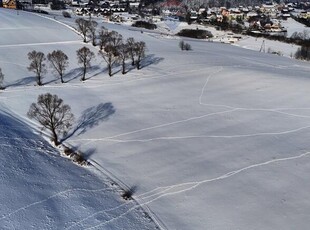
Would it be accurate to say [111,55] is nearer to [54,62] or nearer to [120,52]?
[120,52]

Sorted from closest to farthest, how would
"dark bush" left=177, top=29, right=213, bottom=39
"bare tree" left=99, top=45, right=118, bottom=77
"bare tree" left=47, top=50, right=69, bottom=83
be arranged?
"bare tree" left=47, top=50, right=69, bottom=83
"bare tree" left=99, top=45, right=118, bottom=77
"dark bush" left=177, top=29, right=213, bottom=39

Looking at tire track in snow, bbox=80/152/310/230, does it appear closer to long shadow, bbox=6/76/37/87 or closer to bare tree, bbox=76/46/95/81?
bare tree, bbox=76/46/95/81

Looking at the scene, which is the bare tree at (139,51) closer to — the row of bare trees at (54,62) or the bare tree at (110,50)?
the bare tree at (110,50)

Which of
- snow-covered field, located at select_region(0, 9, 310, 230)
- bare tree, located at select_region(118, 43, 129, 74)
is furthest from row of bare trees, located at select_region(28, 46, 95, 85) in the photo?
bare tree, located at select_region(118, 43, 129, 74)

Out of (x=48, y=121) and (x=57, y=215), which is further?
(x=48, y=121)

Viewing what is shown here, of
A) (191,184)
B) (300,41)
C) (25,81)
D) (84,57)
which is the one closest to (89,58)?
(84,57)

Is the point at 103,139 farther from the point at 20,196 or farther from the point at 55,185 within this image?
the point at 20,196

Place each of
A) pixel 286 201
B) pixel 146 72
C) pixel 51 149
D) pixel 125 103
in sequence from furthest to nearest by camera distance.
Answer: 1. pixel 146 72
2. pixel 125 103
3. pixel 51 149
4. pixel 286 201

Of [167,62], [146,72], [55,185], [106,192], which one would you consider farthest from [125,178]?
[167,62]
